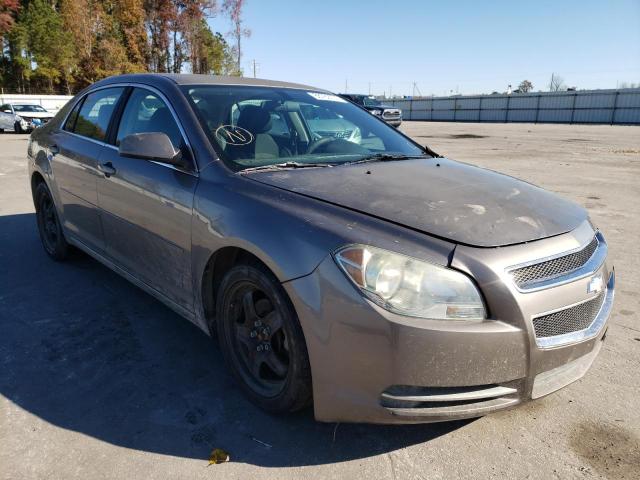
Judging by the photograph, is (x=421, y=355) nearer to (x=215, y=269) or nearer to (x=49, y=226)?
(x=215, y=269)

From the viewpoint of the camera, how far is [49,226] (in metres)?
4.74

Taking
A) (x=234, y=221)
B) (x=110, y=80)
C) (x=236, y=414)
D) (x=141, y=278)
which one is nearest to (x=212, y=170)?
(x=234, y=221)

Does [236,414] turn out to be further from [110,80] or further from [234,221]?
[110,80]

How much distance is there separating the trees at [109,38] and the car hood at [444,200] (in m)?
39.2

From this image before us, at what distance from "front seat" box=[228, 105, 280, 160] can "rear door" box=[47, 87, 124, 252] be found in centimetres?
114

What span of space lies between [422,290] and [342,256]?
13.0 inches

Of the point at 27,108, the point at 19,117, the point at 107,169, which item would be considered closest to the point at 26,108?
the point at 27,108

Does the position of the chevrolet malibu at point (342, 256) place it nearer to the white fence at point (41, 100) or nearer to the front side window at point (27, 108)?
the front side window at point (27, 108)

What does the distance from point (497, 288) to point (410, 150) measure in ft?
6.02

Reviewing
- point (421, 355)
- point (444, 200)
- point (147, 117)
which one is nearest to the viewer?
point (421, 355)

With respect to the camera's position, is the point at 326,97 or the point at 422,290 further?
the point at 326,97

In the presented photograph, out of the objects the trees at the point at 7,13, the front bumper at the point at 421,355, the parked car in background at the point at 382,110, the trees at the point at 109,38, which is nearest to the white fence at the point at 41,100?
the trees at the point at 109,38

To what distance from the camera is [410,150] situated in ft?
11.5

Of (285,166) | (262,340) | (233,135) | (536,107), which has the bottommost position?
(262,340)
